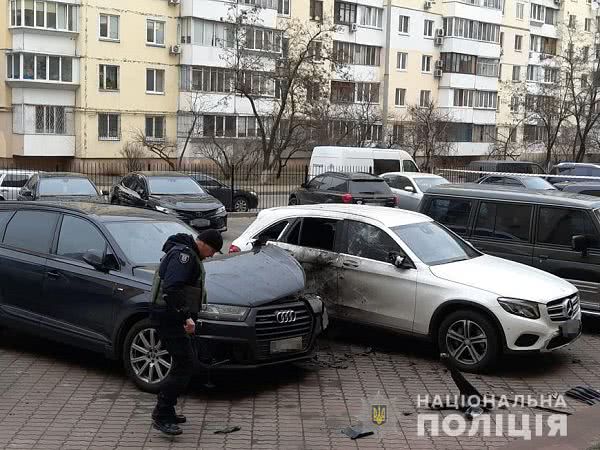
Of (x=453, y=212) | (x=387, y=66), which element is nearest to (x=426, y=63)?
(x=387, y=66)

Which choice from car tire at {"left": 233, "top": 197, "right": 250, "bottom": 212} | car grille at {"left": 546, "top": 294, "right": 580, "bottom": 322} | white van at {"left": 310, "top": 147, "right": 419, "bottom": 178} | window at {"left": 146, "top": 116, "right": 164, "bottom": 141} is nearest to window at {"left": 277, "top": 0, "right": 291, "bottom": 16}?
window at {"left": 146, "top": 116, "right": 164, "bottom": 141}

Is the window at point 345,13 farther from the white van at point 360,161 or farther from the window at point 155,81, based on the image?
the white van at point 360,161

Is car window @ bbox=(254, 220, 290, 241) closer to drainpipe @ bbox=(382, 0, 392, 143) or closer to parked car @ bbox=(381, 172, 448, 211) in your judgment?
parked car @ bbox=(381, 172, 448, 211)

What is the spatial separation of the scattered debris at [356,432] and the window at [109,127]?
40.6 m

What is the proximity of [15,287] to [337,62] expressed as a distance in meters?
38.4

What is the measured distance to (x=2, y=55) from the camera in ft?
137

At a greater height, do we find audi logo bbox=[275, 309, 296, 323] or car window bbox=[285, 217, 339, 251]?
car window bbox=[285, 217, 339, 251]

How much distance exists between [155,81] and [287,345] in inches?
1667

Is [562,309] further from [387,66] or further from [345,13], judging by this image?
[345,13]

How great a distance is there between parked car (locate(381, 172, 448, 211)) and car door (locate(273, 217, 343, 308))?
13.5m

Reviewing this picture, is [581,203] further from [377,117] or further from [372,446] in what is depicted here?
[377,117]

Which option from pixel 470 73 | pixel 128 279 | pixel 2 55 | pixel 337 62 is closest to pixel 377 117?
pixel 337 62

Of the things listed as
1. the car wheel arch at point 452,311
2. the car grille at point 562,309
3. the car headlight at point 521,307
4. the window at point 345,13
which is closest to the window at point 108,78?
the window at point 345,13

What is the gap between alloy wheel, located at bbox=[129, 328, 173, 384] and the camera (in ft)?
22.3
